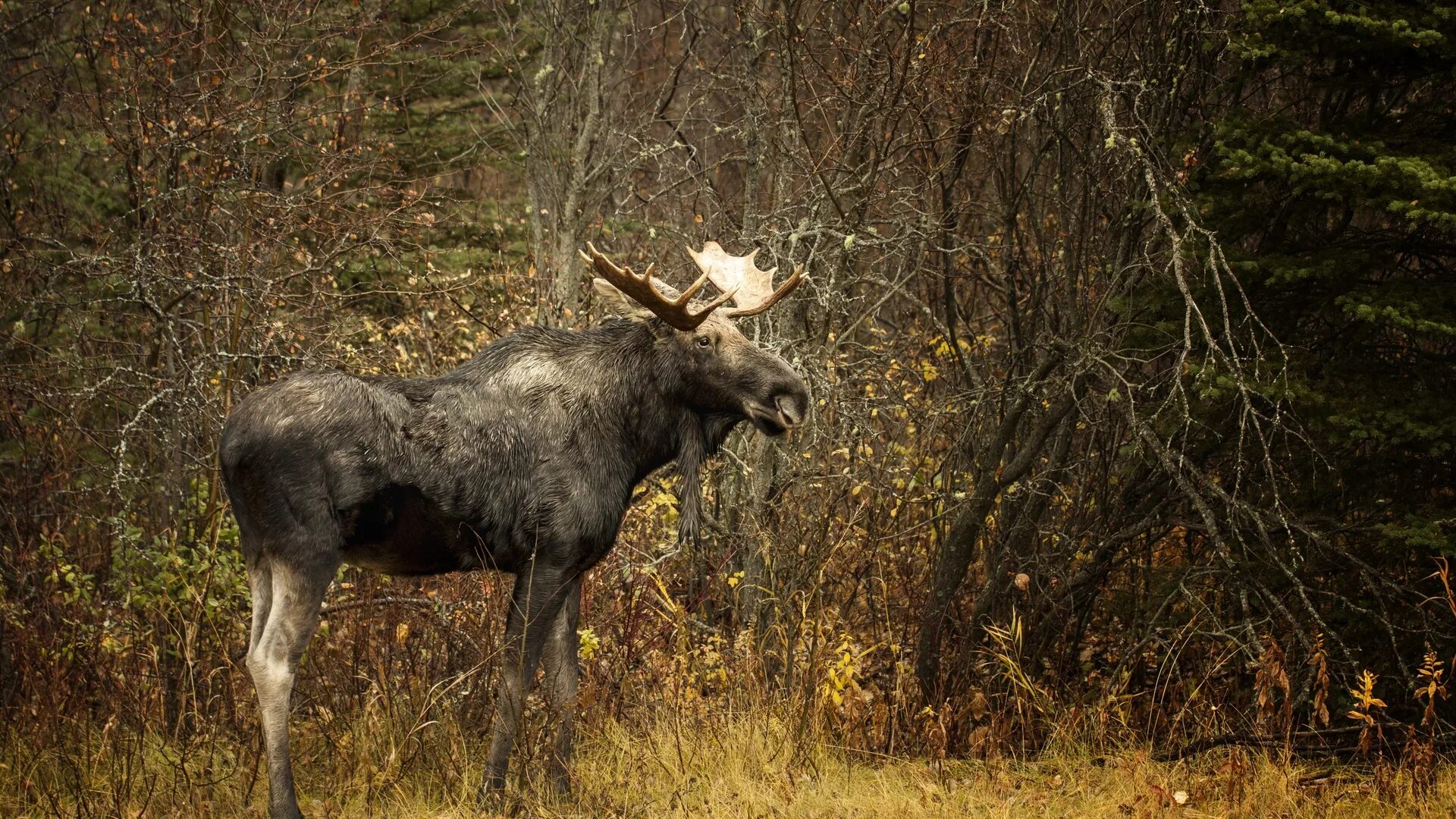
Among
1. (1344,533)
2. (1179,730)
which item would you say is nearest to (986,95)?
(1344,533)

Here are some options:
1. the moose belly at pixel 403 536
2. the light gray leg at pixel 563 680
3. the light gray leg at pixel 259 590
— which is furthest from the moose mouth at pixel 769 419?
the light gray leg at pixel 259 590

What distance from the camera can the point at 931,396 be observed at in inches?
407

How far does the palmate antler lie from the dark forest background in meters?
0.96

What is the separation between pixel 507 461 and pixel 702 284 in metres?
1.26

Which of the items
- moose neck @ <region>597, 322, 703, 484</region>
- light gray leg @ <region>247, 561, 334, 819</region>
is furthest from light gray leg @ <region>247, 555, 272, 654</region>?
moose neck @ <region>597, 322, 703, 484</region>

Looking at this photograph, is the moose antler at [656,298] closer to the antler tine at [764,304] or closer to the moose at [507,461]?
the moose at [507,461]

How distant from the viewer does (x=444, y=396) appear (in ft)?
18.2

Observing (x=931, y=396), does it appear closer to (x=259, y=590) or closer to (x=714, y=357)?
(x=714, y=357)

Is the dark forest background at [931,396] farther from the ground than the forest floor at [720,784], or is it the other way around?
the dark forest background at [931,396]

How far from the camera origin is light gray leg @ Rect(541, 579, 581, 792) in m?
5.80

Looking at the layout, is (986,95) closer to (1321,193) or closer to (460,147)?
(1321,193)

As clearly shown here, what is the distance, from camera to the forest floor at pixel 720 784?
18.0ft

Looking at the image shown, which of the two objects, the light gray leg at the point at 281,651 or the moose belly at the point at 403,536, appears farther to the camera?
the moose belly at the point at 403,536

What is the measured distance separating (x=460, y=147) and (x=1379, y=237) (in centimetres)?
895
